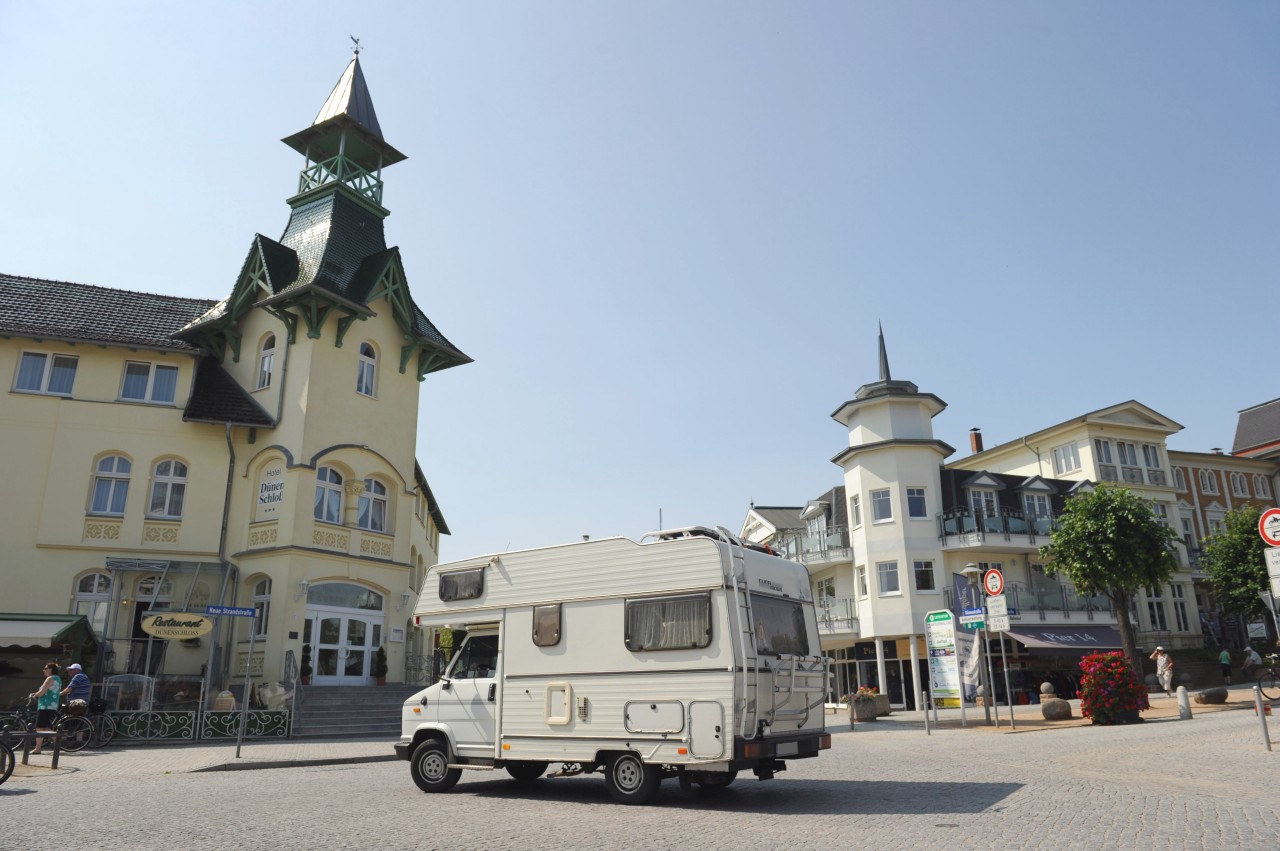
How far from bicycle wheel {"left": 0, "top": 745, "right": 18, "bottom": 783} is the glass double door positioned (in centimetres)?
1311

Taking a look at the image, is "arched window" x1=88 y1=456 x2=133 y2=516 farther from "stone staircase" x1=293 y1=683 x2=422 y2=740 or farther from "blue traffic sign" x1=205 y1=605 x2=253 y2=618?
"blue traffic sign" x1=205 y1=605 x2=253 y2=618

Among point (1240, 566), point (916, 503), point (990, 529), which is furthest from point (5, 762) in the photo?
point (1240, 566)

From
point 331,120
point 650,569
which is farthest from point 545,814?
point 331,120

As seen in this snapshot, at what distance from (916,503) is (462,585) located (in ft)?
96.7

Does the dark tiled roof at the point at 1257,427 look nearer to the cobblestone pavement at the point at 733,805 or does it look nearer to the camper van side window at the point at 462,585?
the cobblestone pavement at the point at 733,805

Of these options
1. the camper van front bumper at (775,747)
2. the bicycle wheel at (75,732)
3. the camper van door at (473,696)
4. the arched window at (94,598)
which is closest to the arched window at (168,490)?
the arched window at (94,598)

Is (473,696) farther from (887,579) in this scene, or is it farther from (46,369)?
(887,579)

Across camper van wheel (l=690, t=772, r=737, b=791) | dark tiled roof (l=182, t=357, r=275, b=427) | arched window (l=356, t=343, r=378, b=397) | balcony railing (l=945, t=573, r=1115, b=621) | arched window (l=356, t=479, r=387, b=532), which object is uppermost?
arched window (l=356, t=343, r=378, b=397)

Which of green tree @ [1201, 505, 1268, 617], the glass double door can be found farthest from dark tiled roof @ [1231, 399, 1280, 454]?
the glass double door

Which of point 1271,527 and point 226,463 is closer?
point 1271,527

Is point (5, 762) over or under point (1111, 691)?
under

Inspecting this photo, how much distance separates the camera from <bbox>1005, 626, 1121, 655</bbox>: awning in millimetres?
34750

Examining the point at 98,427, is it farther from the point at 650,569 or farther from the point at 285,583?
the point at 650,569

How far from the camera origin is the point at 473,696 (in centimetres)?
1156
